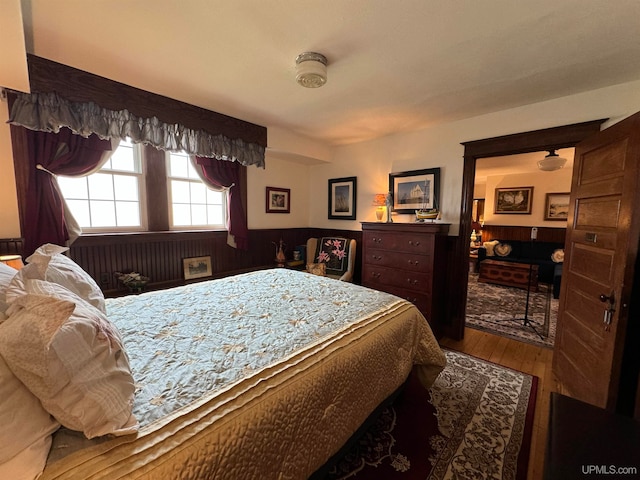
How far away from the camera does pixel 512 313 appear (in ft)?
12.5

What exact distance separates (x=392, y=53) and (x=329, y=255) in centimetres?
267

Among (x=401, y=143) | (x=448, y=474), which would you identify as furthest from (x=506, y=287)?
(x=448, y=474)

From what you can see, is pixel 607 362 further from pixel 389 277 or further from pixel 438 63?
pixel 438 63

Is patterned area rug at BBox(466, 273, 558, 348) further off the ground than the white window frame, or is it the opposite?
the white window frame

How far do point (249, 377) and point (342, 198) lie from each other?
133 inches

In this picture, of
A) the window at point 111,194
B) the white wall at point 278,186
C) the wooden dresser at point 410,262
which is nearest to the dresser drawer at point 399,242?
the wooden dresser at point 410,262

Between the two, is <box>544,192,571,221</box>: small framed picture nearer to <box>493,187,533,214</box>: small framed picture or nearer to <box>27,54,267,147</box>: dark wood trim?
<box>493,187,533,214</box>: small framed picture

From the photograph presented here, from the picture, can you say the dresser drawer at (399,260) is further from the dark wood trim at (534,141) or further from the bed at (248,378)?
the dark wood trim at (534,141)

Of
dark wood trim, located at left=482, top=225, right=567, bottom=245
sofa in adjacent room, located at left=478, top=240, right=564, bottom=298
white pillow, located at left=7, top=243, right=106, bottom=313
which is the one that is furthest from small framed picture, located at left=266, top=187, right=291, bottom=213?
dark wood trim, located at left=482, top=225, right=567, bottom=245

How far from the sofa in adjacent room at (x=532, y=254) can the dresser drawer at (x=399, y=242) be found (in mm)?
3412

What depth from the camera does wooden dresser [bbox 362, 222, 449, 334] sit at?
2.84m

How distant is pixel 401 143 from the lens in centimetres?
349

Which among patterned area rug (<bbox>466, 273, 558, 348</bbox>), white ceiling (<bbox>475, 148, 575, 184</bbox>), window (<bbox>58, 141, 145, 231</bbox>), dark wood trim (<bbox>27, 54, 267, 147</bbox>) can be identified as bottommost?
patterned area rug (<bbox>466, 273, 558, 348</bbox>)

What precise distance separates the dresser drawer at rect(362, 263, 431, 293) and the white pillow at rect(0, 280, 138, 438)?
266cm
